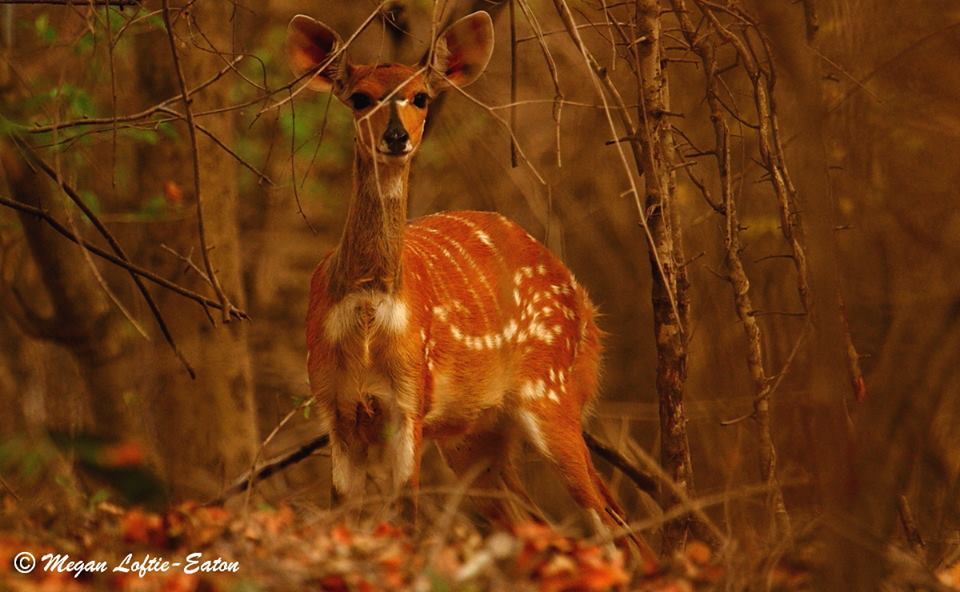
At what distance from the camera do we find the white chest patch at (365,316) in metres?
5.52

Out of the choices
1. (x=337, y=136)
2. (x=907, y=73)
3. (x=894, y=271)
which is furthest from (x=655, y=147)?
(x=337, y=136)

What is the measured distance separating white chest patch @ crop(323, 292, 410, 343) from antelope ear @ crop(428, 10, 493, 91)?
0.86 meters

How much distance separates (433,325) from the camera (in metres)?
5.97

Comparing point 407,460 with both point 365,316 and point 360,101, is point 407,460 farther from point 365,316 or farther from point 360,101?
point 360,101

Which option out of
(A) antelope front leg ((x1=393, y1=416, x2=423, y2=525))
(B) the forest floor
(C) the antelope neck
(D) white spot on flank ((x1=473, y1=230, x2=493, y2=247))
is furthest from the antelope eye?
(B) the forest floor

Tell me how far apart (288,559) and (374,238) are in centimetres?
189

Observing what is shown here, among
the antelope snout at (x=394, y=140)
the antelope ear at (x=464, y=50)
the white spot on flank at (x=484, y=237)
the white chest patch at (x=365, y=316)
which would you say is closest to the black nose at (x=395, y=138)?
the antelope snout at (x=394, y=140)

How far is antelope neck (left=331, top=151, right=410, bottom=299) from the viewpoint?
5.56 meters

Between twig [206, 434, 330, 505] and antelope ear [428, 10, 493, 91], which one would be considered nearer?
antelope ear [428, 10, 493, 91]

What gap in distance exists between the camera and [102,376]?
283 inches

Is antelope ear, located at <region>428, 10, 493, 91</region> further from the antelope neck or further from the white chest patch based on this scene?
the white chest patch

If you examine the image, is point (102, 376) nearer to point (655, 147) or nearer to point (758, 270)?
point (655, 147)

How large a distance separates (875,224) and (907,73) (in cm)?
223

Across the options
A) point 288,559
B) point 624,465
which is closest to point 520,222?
point 624,465
